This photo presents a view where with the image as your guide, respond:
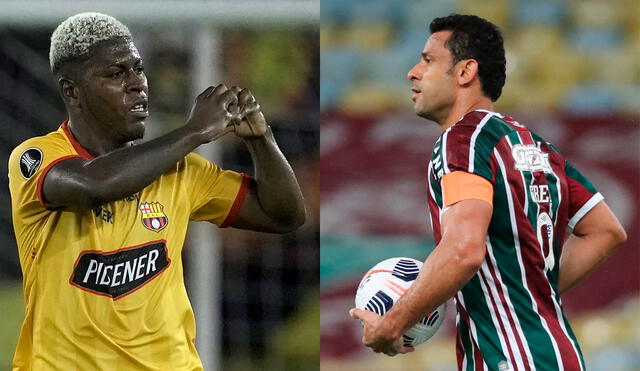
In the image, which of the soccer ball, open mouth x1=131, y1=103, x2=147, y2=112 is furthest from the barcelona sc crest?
the soccer ball

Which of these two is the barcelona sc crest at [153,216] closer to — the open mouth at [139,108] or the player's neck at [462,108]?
the open mouth at [139,108]

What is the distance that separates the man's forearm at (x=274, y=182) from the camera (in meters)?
2.66

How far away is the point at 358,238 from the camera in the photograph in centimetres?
529

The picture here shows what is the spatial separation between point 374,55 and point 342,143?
0.71 m

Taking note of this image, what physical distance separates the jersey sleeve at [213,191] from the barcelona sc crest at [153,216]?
0.15m

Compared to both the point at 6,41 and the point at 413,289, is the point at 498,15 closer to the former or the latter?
the point at 6,41

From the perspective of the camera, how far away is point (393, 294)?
8.34ft

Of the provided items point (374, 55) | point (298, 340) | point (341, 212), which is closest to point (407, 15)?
point (374, 55)

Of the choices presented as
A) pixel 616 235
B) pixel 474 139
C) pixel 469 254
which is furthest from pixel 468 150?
pixel 616 235

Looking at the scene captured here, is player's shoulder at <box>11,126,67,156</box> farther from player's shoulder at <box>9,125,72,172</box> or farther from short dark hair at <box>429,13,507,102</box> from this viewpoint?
short dark hair at <box>429,13,507,102</box>

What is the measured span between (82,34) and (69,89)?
0.16m

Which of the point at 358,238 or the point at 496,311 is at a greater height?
the point at 496,311

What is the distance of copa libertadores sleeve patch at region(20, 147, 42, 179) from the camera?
2.39m

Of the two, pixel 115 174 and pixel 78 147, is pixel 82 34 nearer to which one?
pixel 78 147
